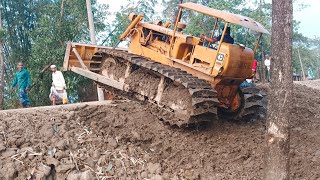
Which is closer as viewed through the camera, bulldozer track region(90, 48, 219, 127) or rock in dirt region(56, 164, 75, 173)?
rock in dirt region(56, 164, 75, 173)

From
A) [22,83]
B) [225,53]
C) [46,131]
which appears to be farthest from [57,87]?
[225,53]

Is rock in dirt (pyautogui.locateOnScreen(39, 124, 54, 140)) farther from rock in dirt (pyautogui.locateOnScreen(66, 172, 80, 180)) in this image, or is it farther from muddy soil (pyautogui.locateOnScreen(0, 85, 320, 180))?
rock in dirt (pyautogui.locateOnScreen(66, 172, 80, 180))

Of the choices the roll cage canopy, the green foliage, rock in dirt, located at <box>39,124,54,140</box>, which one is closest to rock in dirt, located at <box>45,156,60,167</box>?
rock in dirt, located at <box>39,124,54,140</box>

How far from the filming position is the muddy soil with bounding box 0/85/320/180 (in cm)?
657

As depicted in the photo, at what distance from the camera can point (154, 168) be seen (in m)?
6.94

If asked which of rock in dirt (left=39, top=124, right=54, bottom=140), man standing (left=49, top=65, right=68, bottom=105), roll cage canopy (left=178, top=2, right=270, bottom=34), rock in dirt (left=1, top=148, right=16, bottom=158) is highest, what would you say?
roll cage canopy (left=178, top=2, right=270, bottom=34)

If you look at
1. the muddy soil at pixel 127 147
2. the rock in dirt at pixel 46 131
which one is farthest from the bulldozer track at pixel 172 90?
the rock in dirt at pixel 46 131

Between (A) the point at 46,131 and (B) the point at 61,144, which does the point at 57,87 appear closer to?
(A) the point at 46,131

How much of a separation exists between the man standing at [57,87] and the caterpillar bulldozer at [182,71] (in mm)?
755

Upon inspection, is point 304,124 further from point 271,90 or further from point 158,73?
point 271,90

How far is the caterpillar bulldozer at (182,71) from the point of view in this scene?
7711 millimetres

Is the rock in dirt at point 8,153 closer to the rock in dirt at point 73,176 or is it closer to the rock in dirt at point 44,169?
the rock in dirt at point 44,169

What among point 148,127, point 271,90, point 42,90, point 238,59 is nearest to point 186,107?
point 148,127

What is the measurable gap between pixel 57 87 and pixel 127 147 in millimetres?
4557
